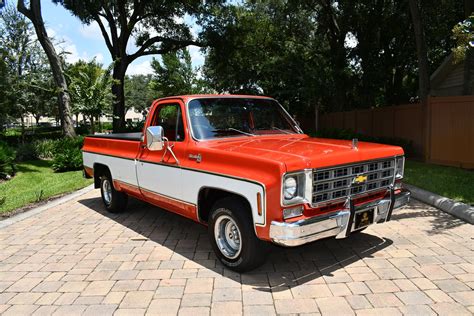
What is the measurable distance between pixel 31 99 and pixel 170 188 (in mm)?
22097

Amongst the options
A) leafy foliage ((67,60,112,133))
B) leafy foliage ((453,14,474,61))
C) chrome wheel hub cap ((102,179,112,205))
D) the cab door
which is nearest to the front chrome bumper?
the cab door

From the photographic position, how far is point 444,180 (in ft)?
28.8

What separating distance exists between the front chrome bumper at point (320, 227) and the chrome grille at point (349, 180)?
0.16m

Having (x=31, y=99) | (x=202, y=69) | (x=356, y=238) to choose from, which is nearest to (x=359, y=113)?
(x=356, y=238)

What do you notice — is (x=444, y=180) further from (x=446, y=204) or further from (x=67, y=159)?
(x=67, y=159)

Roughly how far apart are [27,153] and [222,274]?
13.6 m

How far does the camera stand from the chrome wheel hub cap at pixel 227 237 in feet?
14.8

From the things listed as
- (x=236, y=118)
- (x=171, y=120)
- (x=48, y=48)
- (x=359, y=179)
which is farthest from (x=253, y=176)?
(x=48, y=48)

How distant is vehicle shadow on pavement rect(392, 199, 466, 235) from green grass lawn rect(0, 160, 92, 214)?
740 centimetres

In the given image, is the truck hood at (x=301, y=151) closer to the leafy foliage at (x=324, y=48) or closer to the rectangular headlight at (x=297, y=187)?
the rectangular headlight at (x=297, y=187)

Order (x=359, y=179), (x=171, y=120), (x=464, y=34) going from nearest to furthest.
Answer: (x=359, y=179)
(x=171, y=120)
(x=464, y=34)

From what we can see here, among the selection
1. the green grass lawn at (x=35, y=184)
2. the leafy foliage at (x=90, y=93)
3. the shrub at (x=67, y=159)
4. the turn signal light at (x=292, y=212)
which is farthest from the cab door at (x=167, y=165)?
the leafy foliage at (x=90, y=93)

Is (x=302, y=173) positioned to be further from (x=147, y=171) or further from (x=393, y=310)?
(x=147, y=171)

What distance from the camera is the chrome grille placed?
3.96 metres
